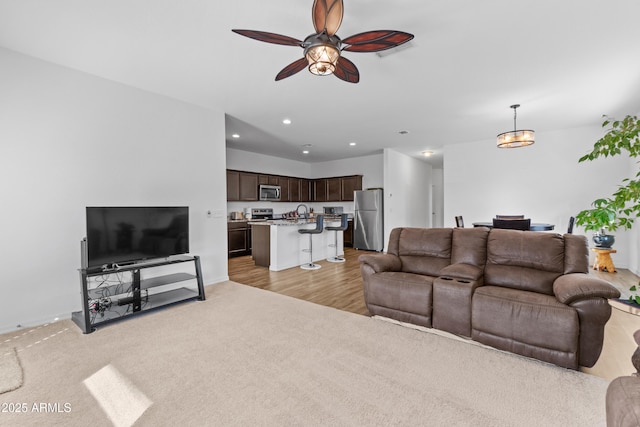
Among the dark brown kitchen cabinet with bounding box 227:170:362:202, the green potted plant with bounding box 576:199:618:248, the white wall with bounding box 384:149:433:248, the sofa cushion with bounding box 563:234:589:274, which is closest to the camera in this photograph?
the green potted plant with bounding box 576:199:618:248

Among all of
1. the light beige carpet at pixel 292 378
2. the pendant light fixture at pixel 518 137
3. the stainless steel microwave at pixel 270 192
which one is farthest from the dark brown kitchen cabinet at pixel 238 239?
the pendant light fixture at pixel 518 137

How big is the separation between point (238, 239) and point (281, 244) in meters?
1.91

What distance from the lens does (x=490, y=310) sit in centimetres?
230

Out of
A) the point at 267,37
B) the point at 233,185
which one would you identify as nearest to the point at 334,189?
the point at 233,185

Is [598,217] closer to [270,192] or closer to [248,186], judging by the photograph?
[248,186]

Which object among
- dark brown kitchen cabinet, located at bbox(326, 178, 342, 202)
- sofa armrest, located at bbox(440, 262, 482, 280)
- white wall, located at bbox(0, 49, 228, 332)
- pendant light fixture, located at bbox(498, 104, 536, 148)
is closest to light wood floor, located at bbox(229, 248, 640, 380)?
sofa armrest, located at bbox(440, 262, 482, 280)

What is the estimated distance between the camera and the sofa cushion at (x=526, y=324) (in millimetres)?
2006

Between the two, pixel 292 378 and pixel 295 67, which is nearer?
pixel 292 378

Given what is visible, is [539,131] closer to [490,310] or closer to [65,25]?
[490,310]

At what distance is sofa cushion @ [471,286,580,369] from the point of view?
2.01 meters

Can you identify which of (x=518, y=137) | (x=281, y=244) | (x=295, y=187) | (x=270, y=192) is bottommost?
(x=281, y=244)

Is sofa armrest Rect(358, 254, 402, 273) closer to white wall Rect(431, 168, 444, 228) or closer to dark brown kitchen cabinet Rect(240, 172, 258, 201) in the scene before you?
dark brown kitchen cabinet Rect(240, 172, 258, 201)

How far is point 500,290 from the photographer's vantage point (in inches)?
95.2

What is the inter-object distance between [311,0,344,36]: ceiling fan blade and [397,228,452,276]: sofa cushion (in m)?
2.40
